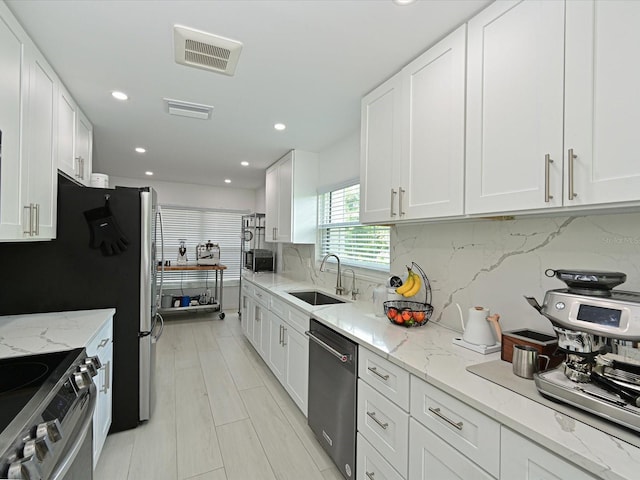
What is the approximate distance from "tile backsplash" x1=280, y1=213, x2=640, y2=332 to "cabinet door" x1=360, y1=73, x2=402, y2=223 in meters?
0.38

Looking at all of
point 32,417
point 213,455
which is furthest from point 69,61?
point 213,455

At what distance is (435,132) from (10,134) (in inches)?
79.7

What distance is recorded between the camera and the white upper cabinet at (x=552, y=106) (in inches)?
36.3

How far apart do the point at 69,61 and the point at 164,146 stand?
1.66 m

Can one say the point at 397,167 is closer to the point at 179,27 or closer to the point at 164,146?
the point at 179,27

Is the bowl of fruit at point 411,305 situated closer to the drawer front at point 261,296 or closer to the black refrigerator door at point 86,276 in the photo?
the drawer front at point 261,296

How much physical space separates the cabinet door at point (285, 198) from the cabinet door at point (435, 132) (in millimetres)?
1977

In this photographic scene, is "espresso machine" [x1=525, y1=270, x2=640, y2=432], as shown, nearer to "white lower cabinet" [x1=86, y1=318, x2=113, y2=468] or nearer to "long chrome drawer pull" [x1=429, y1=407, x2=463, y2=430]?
"long chrome drawer pull" [x1=429, y1=407, x2=463, y2=430]

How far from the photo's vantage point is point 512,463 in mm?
890

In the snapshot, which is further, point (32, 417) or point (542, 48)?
point (542, 48)

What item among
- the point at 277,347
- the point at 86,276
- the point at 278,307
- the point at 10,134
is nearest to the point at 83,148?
the point at 86,276

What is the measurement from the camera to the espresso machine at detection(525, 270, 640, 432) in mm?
829

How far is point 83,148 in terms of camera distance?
8.48ft

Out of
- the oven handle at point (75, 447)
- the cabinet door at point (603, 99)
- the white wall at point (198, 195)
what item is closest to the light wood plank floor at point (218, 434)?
the oven handle at point (75, 447)
